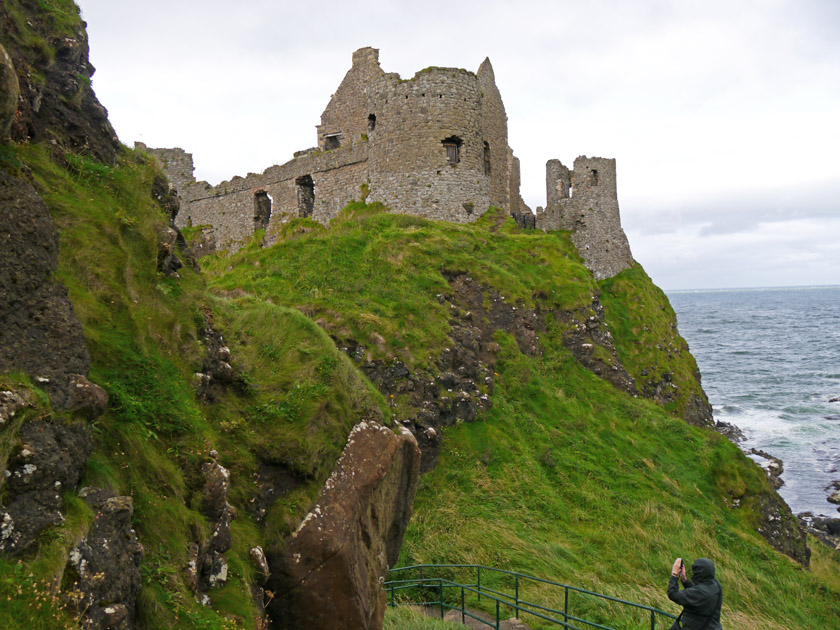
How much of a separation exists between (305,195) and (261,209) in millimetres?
3516

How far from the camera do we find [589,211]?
32531 mm

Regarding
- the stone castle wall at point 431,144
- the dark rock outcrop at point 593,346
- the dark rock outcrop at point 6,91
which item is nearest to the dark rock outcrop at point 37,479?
the dark rock outcrop at point 6,91

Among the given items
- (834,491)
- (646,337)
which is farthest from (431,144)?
(834,491)

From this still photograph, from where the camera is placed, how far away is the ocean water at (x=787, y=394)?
35281 millimetres

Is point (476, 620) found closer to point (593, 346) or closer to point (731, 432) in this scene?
point (593, 346)

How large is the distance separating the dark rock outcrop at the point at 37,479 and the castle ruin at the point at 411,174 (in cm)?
2201

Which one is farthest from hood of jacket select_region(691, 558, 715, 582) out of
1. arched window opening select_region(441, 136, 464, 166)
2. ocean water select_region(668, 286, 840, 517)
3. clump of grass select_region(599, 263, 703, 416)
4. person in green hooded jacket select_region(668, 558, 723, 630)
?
ocean water select_region(668, 286, 840, 517)

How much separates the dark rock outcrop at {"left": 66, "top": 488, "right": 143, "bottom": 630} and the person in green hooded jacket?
6.06 m

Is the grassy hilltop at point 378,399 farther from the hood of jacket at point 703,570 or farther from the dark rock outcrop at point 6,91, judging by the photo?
the hood of jacket at point 703,570

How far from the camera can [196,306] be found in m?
9.24

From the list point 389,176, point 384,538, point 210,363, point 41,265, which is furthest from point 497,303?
point 41,265

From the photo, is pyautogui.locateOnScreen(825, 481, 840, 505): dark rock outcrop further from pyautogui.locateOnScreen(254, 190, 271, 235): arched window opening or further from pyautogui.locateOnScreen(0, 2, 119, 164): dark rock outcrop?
pyautogui.locateOnScreen(0, 2, 119, 164): dark rock outcrop

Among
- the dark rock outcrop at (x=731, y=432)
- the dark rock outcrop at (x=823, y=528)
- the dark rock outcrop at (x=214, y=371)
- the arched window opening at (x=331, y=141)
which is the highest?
the arched window opening at (x=331, y=141)

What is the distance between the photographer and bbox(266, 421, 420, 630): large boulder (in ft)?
25.8
